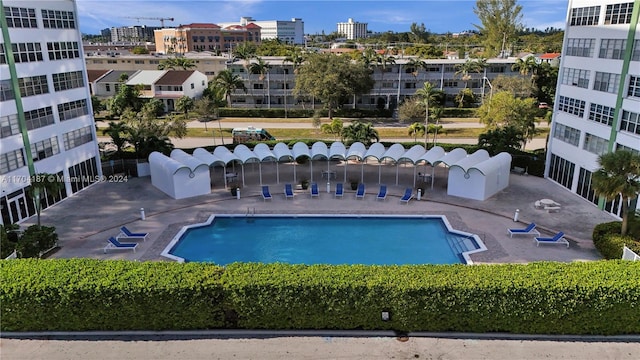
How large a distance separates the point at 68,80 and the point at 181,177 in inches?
408

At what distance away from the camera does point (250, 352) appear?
1526 cm

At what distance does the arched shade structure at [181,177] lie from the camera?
1200 inches

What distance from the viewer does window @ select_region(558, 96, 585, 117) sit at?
3145 cm

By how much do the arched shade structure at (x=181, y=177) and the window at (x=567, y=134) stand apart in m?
25.7

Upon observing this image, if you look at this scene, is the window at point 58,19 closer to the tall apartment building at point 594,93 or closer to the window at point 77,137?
the window at point 77,137

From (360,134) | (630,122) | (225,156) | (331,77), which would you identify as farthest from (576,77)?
(331,77)

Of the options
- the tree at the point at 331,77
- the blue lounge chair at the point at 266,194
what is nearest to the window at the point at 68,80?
the blue lounge chair at the point at 266,194

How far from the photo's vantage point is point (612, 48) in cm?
2828

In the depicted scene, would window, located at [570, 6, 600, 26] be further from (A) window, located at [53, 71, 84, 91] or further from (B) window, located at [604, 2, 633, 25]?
(A) window, located at [53, 71, 84, 91]

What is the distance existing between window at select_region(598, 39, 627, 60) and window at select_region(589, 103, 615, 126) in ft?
10.1

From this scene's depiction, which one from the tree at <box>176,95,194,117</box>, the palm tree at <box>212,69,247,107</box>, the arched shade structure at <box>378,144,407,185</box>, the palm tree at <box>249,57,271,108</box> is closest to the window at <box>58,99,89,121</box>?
the arched shade structure at <box>378,144,407,185</box>

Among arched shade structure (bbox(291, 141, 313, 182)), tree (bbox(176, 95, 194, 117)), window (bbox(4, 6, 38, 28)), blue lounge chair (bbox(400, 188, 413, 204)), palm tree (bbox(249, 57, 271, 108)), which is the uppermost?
window (bbox(4, 6, 38, 28))

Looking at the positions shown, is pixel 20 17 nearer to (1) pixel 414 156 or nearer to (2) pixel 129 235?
(2) pixel 129 235

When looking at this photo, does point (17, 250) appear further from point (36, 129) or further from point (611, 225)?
point (611, 225)
